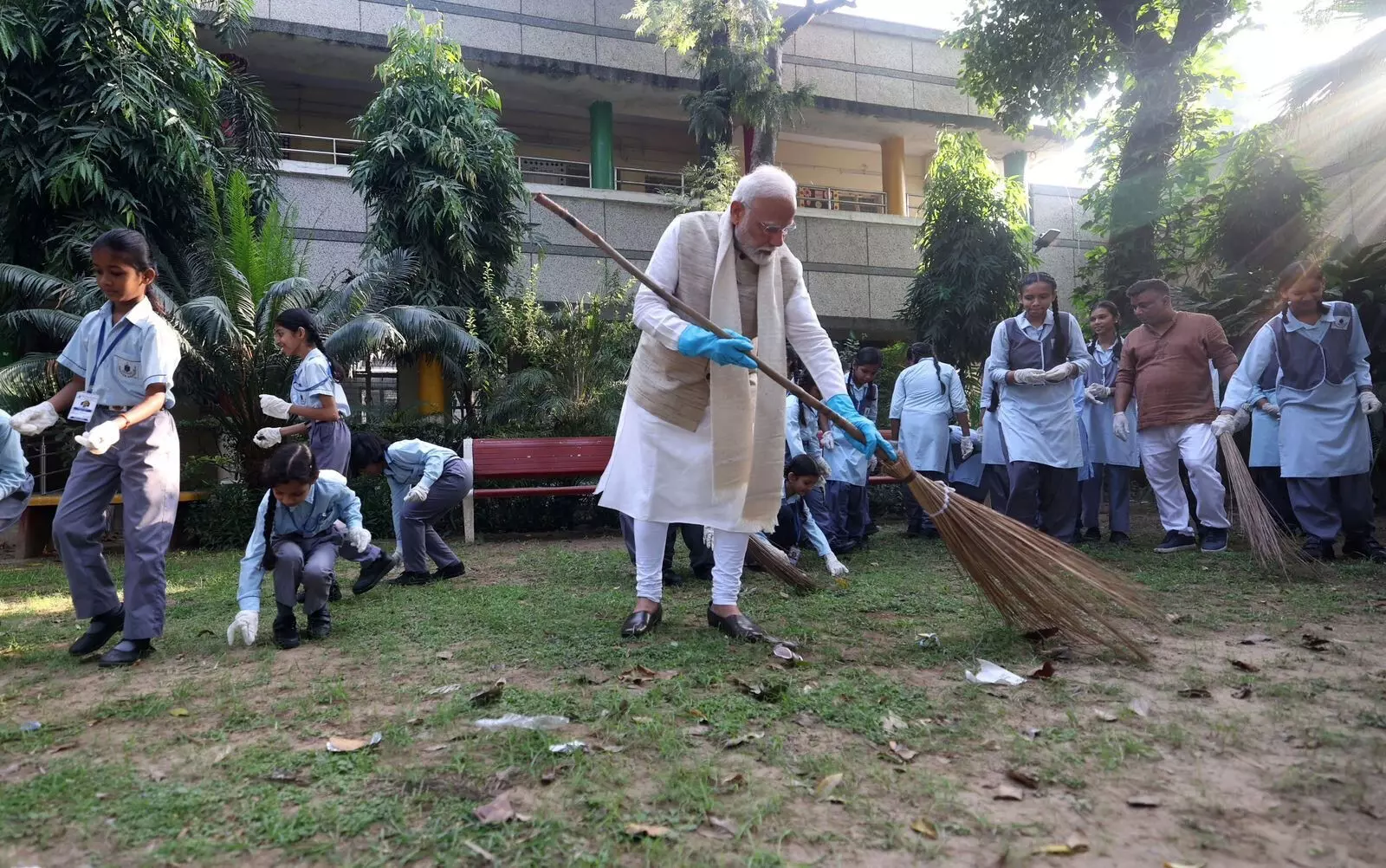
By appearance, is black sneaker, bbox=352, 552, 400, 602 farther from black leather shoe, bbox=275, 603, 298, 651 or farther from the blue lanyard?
the blue lanyard

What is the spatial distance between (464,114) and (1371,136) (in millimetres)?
11079

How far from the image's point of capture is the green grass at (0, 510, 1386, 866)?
1978 mm

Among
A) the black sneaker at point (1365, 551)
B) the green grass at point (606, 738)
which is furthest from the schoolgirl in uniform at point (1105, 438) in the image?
the green grass at point (606, 738)

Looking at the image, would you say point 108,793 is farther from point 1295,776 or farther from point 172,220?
point 172,220

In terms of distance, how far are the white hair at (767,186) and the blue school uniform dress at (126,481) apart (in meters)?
2.36

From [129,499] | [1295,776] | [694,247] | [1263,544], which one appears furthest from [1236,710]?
[129,499]

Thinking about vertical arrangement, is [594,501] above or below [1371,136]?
below

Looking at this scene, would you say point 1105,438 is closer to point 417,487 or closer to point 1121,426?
point 1121,426

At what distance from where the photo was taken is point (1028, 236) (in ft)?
48.4

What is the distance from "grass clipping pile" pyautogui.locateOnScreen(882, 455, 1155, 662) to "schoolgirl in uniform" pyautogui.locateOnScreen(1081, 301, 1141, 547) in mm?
3749

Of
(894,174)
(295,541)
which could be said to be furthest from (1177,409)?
(894,174)

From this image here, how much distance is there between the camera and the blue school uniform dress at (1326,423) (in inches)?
231

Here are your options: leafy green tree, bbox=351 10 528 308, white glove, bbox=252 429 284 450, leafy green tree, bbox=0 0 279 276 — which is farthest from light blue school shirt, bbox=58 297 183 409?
leafy green tree, bbox=351 10 528 308

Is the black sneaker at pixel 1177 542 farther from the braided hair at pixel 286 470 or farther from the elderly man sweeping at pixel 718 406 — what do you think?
the braided hair at pixel 286 470
